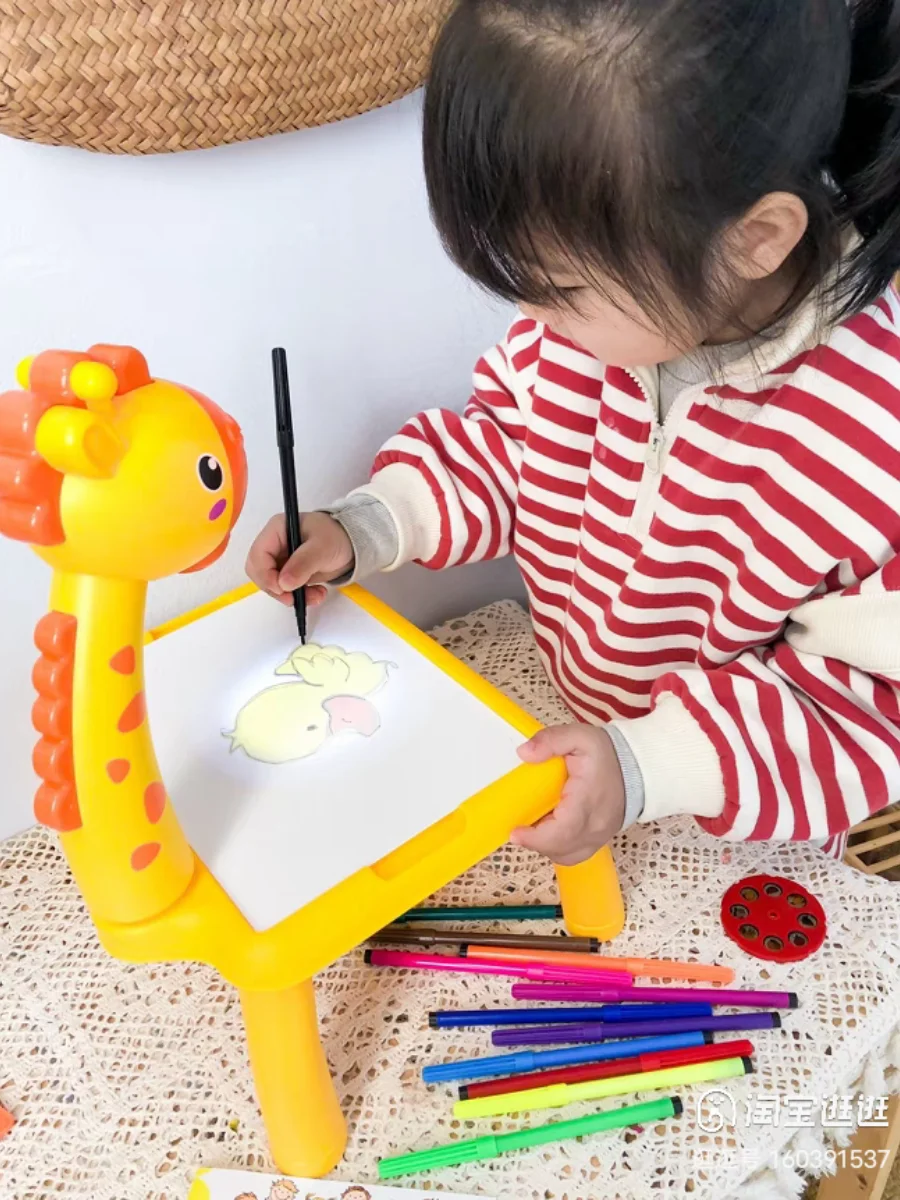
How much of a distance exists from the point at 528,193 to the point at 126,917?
307 mm

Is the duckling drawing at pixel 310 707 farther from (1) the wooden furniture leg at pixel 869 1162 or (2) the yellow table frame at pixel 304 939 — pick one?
(1) the wooden furniture leg at pixel 869 1162

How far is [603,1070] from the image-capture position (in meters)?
0.46

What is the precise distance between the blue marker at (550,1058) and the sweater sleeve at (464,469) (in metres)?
0.28

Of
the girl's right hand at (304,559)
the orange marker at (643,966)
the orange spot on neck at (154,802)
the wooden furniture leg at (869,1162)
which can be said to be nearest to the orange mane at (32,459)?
the orange spot on neck at (154,802)

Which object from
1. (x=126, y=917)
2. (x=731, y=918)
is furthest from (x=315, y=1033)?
(x=731, y=918)

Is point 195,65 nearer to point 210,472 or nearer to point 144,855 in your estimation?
point 210,472

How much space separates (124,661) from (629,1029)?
29cm

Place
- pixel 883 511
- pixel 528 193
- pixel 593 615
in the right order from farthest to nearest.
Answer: pixel 593 615, pixel 883 511, pixel 528 193

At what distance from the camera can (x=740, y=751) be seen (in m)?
0.48

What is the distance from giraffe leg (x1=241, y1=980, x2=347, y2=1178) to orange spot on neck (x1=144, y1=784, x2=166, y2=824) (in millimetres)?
79

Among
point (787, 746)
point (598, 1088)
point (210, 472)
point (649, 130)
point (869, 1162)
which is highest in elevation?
point (649, 130)

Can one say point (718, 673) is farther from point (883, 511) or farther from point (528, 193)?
point (528, 193)

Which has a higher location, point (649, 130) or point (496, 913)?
point (649, 130)

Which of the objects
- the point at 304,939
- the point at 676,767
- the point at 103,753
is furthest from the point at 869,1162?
the point at 103,753
